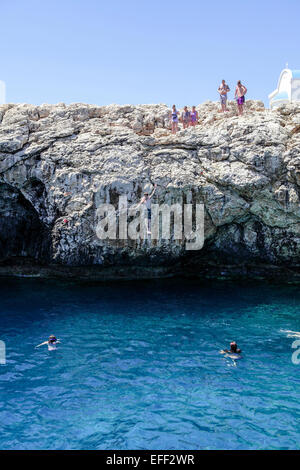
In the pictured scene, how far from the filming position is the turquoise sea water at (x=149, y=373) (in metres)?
10.5

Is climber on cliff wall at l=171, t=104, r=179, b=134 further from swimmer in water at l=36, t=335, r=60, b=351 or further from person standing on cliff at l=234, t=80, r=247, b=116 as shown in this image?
swimmer in water at l=36, t=335, r=60, b=351

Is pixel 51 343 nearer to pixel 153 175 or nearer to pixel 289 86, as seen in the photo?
pixel 153 175

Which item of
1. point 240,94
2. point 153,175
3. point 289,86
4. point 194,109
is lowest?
point 153,175

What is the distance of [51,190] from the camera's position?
77.9 ft

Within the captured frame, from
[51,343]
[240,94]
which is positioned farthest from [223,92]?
[51,343]

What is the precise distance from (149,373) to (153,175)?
42.1 feet

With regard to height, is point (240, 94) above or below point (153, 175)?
above

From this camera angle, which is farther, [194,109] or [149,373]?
[194,109]

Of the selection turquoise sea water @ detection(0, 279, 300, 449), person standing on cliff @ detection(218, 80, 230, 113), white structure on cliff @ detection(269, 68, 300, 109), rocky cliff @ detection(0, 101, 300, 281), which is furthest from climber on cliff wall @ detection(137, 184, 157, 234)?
white structure on cliff @ detection(269, 68, 300, 109)

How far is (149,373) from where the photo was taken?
13734 mm

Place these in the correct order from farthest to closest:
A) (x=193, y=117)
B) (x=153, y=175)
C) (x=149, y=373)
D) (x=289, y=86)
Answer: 1. (x=289, y=86)
2. (x=193, y=117)
3. (x=153, y=175)
4. (x=149, y=373)

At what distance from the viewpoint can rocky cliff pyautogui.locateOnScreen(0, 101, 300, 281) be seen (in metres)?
22.9

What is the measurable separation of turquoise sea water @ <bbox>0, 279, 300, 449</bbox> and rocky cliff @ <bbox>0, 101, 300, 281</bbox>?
3.44 meters
